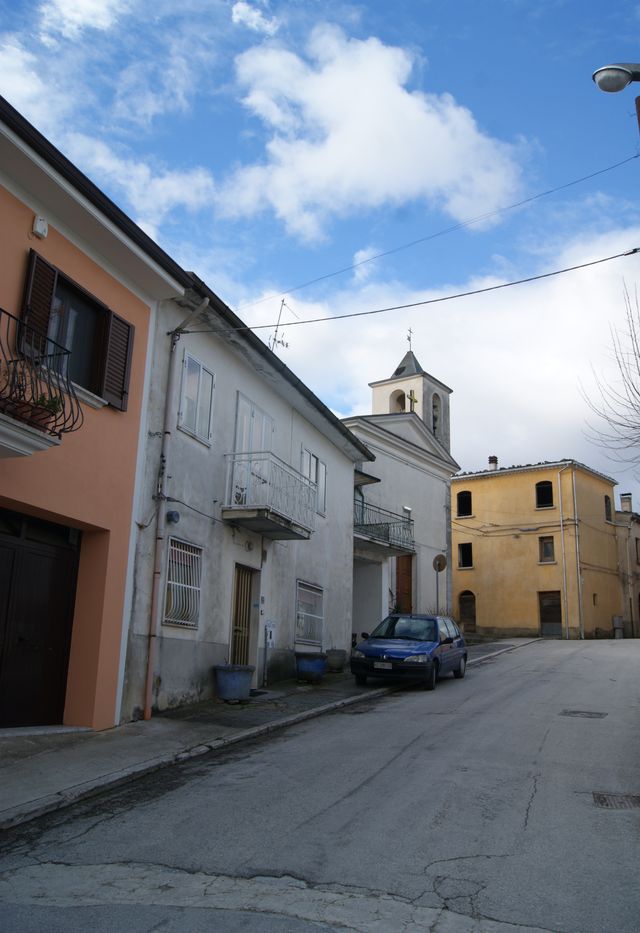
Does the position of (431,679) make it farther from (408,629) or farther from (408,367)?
(408,367)

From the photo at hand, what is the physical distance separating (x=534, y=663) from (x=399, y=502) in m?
9.42

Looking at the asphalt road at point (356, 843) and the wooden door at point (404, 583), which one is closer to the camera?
the asphalt road at point (356, 843)

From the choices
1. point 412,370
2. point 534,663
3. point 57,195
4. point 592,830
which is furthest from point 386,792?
point 412,370

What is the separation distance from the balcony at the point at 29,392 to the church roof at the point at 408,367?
90.1 ft

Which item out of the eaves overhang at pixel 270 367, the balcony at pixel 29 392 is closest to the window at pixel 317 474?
the eaves overhang at pixel 270 367

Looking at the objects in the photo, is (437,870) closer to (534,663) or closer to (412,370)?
(534,663)

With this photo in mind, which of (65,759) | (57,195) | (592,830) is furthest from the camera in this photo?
(57,195)

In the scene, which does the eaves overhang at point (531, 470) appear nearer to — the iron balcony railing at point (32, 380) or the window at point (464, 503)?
the window at point (464, 503)

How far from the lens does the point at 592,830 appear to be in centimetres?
603

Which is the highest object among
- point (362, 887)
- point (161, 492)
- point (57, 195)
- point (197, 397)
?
point (57, 195)

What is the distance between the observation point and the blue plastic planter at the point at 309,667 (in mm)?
16234

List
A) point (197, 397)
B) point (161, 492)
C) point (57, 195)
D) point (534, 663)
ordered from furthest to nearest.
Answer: point (534, 663) → point (197, 397) → point (161, 492) → point (57, 195)

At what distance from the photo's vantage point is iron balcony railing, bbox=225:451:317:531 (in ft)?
47.0

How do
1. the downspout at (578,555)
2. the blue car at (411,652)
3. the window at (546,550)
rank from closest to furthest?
1. the blue car at (411,652)
2. the downspout at (578,555)
3. the window at (546,550)
